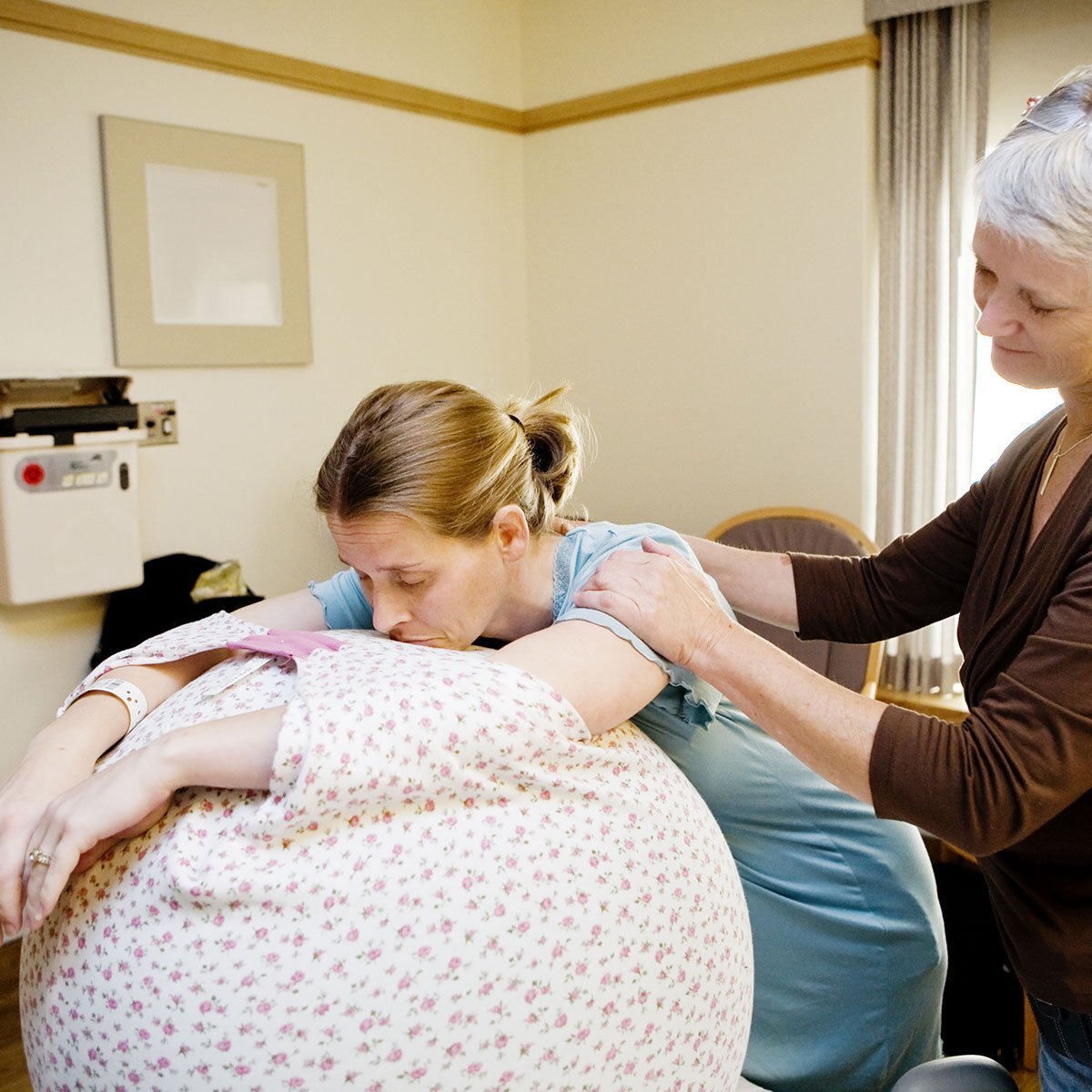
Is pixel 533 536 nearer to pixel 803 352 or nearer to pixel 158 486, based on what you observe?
pixel 158 486

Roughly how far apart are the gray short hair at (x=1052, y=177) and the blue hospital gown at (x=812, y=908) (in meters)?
0.52

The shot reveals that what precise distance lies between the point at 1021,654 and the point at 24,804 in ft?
2.94

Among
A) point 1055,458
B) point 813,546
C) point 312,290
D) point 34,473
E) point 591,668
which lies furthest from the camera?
point 312,290

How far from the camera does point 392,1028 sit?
83cm

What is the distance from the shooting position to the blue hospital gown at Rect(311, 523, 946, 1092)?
4.48 ft

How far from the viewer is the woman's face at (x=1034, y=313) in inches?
43.4

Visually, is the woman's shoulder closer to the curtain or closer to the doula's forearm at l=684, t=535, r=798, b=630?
the doula's forearm at l=684, t=535, r=798, b=630

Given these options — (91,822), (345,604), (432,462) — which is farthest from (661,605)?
(91,822)

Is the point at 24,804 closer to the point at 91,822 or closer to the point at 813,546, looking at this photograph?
the point at 91,822

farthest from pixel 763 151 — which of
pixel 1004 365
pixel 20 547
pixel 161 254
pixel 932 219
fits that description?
pixel 1004 365

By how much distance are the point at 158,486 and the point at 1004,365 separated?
2.63 metres

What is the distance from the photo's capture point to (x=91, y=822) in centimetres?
88

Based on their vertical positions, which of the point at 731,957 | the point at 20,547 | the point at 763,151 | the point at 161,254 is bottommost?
the point at 731,957

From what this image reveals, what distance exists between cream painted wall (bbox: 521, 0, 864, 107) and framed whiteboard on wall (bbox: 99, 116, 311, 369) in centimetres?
116
